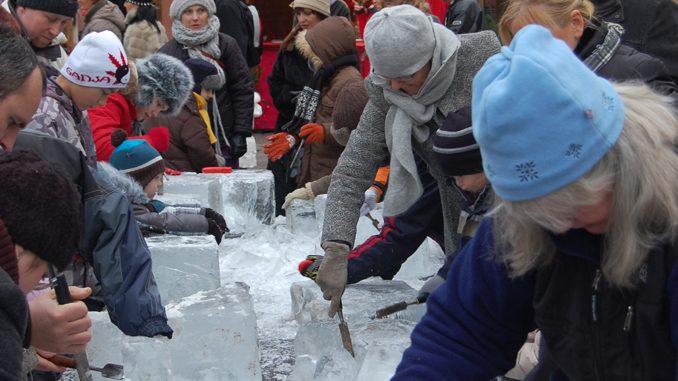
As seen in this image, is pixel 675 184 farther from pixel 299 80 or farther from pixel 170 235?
pixel 299 80

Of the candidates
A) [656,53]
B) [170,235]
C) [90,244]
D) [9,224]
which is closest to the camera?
[9,224]

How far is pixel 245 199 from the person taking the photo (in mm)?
4668

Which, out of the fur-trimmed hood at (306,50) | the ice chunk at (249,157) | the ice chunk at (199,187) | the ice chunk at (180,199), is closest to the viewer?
the ice chunk at (180,199)

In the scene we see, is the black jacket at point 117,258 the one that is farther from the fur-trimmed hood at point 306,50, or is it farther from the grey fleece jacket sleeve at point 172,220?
the fur-trimmed hood at point 306,50

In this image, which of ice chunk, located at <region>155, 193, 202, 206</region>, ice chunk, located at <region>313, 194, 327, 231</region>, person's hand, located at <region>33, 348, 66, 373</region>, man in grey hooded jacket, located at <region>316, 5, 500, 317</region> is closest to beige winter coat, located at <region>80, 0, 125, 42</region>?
ice chunk, located at <region>155, 193, 202, 206</region>

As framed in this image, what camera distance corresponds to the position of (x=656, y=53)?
98.7 inches

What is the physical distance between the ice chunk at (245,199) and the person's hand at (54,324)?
303 cm

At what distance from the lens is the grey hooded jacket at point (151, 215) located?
322 cm

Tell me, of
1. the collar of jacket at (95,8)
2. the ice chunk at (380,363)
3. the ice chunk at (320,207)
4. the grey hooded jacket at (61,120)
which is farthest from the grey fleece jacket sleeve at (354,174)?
the collar of jacket at (95,8)

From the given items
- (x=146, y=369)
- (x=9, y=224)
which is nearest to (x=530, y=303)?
(x=9, y=224)

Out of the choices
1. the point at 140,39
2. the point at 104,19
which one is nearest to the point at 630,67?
the point at 140,39

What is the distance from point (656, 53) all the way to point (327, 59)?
2.18 m

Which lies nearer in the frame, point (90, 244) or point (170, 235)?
point (90, 244)

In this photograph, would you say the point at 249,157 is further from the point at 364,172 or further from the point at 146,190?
the point at 364,172
